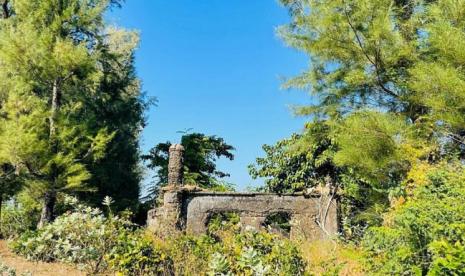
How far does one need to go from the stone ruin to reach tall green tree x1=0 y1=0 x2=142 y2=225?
2234 millimetres

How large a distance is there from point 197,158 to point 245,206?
615cm

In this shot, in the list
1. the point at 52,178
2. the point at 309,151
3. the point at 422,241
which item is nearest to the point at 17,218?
the point at 52,178

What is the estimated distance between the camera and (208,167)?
19938 millimetres

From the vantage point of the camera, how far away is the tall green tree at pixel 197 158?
19423mm

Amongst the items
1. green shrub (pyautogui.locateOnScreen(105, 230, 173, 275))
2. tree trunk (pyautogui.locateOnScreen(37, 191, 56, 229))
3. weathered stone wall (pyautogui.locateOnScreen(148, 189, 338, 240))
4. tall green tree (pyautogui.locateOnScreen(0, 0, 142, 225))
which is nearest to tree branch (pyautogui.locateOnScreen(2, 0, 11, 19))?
tall green tree (pyautogui.locateOnScreen(0, 0, 142, 225))

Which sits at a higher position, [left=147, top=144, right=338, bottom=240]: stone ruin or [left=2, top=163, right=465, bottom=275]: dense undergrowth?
[left=147, top=144, right=338, bottom=240]: stone ruin

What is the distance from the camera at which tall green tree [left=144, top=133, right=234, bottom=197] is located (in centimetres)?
1942

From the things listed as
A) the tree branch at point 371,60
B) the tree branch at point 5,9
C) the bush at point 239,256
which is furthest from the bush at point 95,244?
the tree branch at point 5,9

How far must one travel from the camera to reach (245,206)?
545 inches

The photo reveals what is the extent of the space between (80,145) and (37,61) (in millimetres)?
2565

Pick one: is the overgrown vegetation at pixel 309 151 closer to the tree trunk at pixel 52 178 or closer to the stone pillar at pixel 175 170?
the tree trunk at pixel 52 178

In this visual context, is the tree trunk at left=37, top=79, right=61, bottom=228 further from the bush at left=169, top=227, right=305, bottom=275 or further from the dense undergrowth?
the bush at left=169, top=227, right=305, bottom=275

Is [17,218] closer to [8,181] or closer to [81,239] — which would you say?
[8,181]

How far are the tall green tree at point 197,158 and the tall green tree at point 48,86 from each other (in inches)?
216
